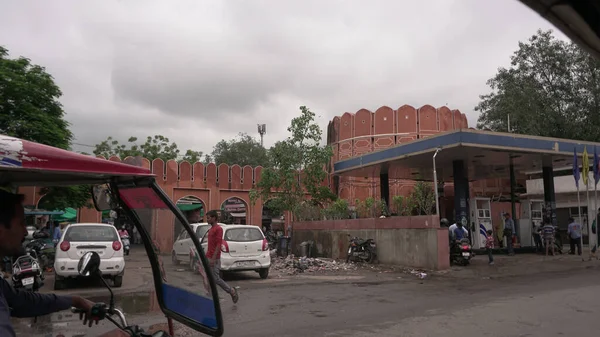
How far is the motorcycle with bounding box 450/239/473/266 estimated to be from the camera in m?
15.1

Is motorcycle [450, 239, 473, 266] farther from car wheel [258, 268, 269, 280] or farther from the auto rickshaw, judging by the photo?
the auto rickshaw

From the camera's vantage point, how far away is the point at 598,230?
18203mm

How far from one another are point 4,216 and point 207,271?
1.18 m

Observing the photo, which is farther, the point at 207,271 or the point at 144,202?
the point at 144,202

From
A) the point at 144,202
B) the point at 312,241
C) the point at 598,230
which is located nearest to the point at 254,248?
the point at 312,241

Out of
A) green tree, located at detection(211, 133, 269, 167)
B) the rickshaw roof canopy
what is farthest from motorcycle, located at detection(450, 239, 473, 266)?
green tree, located at detection(211, 133, 269, 167)

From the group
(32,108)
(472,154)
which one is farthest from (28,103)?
(472,154)

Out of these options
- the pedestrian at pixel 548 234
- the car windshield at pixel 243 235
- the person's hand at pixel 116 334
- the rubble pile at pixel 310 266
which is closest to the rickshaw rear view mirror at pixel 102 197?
the person's hand at pixel 116 334

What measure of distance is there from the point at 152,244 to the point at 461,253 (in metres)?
13.2

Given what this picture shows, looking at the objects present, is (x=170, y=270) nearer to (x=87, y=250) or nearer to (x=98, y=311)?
(x=98, y=311)

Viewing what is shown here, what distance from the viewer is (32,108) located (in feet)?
53.7

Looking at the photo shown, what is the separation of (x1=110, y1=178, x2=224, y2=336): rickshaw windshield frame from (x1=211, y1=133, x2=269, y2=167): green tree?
46.7 metres

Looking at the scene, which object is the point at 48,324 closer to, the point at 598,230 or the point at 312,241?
the point at 312,241

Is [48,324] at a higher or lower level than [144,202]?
lower
